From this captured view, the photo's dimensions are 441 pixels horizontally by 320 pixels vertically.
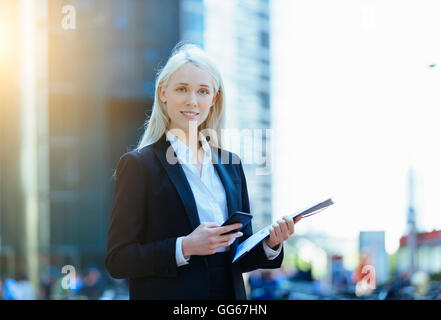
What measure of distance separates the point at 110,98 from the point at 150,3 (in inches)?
146

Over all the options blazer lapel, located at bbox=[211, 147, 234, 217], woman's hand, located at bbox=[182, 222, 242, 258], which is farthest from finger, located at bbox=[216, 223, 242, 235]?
blazer lapel, located at bbox=[211, 147, 234, 217]

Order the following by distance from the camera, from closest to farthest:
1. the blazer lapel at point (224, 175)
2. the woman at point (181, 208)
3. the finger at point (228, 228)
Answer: the finger at point (228, 228)
the woman at point (181, 208)
the blazer lapel at point (224, 175)

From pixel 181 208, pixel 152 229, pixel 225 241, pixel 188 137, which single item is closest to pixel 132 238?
pixel 152 229

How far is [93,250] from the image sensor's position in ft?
73.4

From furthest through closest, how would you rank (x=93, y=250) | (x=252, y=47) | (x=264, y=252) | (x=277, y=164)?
1. (x=252, y=47)
2. (x=93, y=250)
3. (x=277, y=164)
4. (x=264, y=252)

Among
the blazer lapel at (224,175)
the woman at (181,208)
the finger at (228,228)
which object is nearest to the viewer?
the finger at (228,228)

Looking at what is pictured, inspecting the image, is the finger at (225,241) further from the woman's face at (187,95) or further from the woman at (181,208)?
the woman's face at (187,95)

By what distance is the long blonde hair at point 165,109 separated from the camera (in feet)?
6.77

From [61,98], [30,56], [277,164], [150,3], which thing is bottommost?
[277,164]

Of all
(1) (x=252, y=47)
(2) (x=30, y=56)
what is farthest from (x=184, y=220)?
(1) (x=252, y=47)

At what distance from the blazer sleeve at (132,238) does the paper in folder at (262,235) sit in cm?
20

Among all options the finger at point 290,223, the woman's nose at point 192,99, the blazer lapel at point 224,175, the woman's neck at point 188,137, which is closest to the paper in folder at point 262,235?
the finger at point 290,223

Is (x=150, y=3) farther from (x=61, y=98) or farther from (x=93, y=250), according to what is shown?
(x=93, y=250)

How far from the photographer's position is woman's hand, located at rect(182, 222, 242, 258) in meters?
1.79
